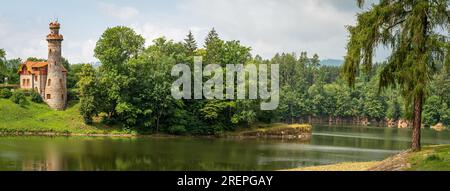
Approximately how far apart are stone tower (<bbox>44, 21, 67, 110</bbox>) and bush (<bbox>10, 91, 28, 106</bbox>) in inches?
159

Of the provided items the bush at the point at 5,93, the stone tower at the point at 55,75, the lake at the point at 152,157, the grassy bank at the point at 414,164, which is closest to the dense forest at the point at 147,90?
the stone tower at the point at 55,75

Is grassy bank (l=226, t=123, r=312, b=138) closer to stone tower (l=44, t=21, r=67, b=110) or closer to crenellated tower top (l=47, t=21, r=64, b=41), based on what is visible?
stone tower (l=44, t=21, r=67, b=110)

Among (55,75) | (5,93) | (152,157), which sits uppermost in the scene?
(55,75)

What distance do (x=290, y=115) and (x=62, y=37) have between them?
81.2 meters

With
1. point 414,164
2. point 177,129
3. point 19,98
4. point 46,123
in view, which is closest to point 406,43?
point 414,164

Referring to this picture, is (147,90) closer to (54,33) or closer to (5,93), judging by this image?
(54,33)

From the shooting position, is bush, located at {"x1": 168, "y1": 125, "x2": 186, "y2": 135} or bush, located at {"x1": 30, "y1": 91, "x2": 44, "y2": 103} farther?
bush, located at {"x1": 30, "y1": 91, "x2": 44, "y2": 103}

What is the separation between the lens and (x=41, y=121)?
3004 inches

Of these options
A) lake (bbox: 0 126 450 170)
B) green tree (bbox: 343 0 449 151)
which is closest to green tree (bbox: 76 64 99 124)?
lake (bbox: 0 126 450 170)

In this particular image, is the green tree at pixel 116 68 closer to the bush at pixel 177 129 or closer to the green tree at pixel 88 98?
the green tree at pixel 88 98

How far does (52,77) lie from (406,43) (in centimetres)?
6322

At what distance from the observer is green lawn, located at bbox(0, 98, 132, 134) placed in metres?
73.4
